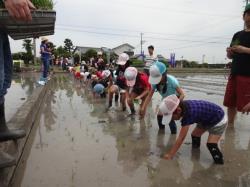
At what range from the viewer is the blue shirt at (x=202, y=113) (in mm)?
3918

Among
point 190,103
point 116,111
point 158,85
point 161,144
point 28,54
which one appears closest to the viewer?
point 190,103

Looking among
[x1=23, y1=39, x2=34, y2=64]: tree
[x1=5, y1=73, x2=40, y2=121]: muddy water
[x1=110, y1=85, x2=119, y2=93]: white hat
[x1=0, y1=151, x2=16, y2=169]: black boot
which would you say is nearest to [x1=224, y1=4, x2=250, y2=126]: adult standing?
[x1=110, y1=85, x2=119, y2=93]: white hat

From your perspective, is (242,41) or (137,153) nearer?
(137,153)

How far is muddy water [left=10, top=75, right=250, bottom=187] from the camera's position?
329 centimetres

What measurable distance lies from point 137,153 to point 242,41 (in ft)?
7.95

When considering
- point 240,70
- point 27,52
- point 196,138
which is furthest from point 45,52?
point 27,52

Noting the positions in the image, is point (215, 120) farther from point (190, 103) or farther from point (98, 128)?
point (98, 128)

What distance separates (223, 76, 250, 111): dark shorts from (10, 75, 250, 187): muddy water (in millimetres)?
440

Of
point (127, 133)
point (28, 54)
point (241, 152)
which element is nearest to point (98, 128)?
point (127, 133)

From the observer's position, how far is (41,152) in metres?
4.18

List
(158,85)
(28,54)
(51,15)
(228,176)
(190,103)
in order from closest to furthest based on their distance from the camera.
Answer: (51,15) → (228,176) → (190,103) → (158,85) → (28,54)

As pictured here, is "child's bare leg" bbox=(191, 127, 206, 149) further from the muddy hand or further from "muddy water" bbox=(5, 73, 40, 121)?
"muddy water" bbox=(5, 73, 40, 121)

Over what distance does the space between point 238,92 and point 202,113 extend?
5.04ft

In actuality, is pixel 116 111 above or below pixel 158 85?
below
